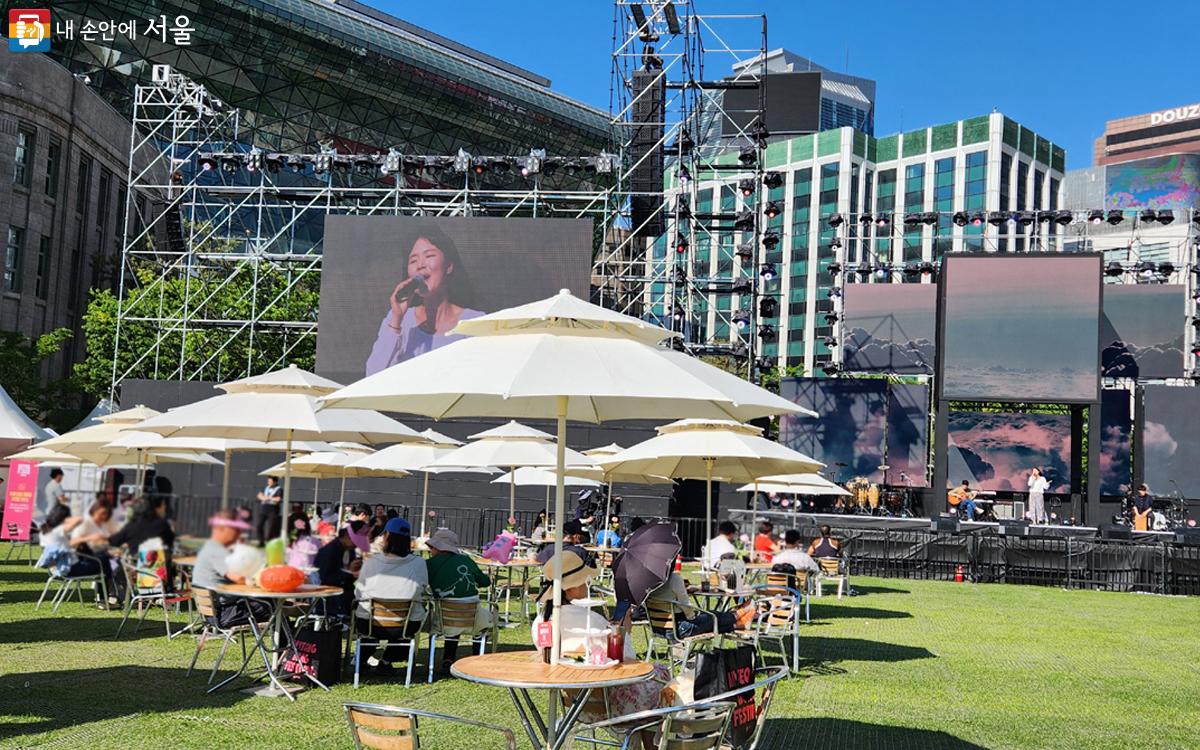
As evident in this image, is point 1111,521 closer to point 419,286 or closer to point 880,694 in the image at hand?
point 419,286

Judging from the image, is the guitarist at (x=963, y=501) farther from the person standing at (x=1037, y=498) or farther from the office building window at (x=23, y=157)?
the office building window at (x=23, y=157)

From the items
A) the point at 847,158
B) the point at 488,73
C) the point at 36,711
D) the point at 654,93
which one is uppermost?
the point at 847,158

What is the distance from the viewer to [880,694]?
9.06 m

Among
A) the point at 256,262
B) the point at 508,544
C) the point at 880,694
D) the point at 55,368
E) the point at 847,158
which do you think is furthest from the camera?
the point at 847,158

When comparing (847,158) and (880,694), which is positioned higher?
(847,158)

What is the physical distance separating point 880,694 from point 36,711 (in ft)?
20.3

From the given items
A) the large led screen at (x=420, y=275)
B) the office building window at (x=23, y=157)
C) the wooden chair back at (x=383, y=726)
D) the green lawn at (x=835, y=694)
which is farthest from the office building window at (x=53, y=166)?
the wooden chair back at (x=383, y=726)

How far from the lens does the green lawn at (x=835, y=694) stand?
722cm

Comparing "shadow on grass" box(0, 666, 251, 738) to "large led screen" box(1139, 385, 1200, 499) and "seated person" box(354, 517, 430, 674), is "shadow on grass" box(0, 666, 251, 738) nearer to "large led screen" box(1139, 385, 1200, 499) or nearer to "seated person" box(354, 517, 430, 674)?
"seated person" box(354, 517, 430, 674)

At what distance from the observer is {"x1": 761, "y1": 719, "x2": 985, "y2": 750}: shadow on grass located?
721 cm

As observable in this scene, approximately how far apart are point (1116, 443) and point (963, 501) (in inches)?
344

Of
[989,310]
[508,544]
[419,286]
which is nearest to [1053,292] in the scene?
[989,310]

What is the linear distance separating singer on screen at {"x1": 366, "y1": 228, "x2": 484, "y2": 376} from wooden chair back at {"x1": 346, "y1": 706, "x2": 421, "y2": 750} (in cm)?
2394

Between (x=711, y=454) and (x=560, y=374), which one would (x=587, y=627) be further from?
(x=711, y=454)
